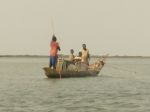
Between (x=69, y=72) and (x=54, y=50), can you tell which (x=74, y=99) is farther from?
(x=69, y=72)

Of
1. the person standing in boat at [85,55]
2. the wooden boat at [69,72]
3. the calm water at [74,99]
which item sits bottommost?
the calm water at [74,99]

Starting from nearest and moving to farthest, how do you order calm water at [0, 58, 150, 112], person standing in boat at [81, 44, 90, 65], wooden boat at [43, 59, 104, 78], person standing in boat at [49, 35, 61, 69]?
1. calm water at [0, 58, 150, 112]
2. person standing in boat at [49, 35, 61, 69]
3. wooden boat at [43, 59, 104, 78]
4. person standing in boat at [81, 44, 90, 65]

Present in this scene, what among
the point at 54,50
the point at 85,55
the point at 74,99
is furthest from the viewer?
the point at 85,55

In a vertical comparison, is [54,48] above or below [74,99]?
above

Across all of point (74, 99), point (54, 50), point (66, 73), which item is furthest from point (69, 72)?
point (74, 99)

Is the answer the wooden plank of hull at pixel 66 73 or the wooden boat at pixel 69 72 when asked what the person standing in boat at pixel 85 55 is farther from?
the wooden plank of hull at pixel 66 73

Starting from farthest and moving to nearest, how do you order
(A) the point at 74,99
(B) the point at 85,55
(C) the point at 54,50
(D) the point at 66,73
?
1. (B) the point at 85,55
2. (D) the point at 66,73
3. (C) the point at 54,50
4. (A) the point at 74,99

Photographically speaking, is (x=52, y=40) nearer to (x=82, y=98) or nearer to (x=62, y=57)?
(x=62, y=57)

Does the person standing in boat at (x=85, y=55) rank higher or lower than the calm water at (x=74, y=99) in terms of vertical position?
higher

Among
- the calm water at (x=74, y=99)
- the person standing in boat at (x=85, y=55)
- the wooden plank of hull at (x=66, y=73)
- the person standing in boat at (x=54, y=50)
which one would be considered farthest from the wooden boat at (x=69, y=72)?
the calm water at (x=74, y=99)

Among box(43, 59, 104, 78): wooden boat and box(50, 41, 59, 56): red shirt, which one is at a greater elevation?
box(50, 41, 59, 56): red shirt

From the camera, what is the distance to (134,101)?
835 inches

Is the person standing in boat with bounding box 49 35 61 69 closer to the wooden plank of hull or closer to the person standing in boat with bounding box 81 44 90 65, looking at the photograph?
the wooden plank of hull

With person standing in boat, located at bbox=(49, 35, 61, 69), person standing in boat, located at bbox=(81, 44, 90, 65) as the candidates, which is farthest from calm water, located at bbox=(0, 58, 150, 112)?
person standing in boat, located at bbox=(81, 44, 90, 65)
